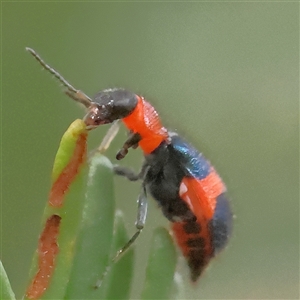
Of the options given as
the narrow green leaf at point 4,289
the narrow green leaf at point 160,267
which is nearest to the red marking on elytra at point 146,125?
the narrow green leaf at point 160,267

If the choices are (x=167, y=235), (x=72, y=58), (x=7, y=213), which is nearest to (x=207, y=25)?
(x=72, y=58)

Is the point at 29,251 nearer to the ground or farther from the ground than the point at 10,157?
nearer to the ground

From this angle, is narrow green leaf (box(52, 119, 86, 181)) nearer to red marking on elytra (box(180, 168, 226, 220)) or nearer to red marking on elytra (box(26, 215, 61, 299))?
red marking on elytra (box(26, 215, 61, 299))

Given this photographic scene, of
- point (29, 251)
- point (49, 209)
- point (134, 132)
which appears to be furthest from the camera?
point (29, 251)

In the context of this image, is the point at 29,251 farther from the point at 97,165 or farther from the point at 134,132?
the point at 97,165

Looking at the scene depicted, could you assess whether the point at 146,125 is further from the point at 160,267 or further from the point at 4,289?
the point at 4,289

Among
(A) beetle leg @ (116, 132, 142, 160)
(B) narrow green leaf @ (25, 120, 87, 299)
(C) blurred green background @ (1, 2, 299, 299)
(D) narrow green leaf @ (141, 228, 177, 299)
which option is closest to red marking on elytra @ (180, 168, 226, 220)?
(A) beetle leg @ (116, 132, 142, 160)
